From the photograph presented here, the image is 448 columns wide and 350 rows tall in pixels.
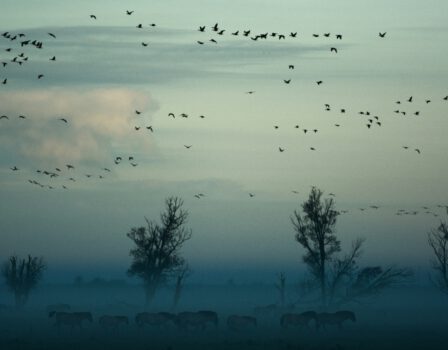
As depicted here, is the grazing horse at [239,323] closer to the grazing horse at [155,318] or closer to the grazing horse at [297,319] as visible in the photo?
the grazing horse at [297,319]

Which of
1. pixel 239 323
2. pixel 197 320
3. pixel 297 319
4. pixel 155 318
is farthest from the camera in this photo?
pixel 155 318

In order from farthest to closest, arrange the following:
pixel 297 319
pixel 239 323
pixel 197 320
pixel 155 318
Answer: pixel 155 318, pixel 239 323, pixel 297 319, pixel 197 320

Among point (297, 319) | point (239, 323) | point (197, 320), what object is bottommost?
point (197, 320)

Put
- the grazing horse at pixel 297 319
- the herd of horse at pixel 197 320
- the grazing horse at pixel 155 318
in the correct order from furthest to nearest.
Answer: the grazing horse at pixel 155 318, the grazing horse at pixel 297 319, the herd of horse at pixel 197 320

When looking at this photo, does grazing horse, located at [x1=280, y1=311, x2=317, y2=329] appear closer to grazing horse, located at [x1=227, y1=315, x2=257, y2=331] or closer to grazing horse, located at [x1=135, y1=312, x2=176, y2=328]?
grazing horse, located at [x1=227, y1=315, x2=257, y2=331]

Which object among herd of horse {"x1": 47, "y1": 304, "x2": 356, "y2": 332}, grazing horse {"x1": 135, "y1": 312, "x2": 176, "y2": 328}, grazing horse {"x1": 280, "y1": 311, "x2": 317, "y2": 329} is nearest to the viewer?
herd of horse {"x1": 47, "y1": 304, "x2": 356, "y2": 332}

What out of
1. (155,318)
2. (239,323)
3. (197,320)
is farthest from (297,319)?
(155,318)

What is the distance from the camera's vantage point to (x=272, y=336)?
67062 millimetres

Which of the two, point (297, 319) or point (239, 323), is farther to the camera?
point (239, 323)

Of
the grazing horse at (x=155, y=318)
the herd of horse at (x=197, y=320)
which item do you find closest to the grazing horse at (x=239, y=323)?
the herd of horse at (x=197, y=320)

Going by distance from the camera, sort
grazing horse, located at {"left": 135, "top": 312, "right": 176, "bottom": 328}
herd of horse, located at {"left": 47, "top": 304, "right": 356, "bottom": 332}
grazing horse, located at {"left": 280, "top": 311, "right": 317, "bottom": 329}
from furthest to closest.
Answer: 1. grazing horse, located at {"left": 135, "top": 312, "right": 176, "bottom": 328}
2. grazing horse, located at {"left": 280, "top": 311, "right": 317, "bottom": 329}
3. herd of horse, located at {"left": 47, "top": 304, "right": 356, "bottom": 332}

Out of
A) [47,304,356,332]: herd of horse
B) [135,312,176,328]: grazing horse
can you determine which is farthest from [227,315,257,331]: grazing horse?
[135,312,176,328]: grazing horse

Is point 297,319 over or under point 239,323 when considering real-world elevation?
over

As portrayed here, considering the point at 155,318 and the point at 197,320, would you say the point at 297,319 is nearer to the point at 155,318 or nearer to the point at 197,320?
the point at 197,320
